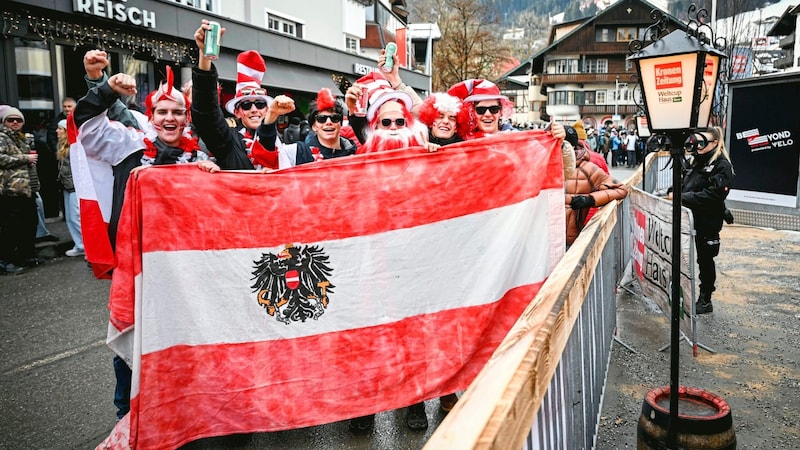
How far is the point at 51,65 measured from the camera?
39.8ft

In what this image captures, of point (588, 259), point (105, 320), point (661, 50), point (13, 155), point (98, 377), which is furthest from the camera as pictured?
point (13, 155)

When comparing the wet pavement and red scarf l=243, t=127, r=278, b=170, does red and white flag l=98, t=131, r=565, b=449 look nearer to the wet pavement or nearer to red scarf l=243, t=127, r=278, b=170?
the wet pavement

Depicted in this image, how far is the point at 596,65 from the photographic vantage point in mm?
Result: 69250

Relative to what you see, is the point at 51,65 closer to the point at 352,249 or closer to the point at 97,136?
the point at 97,136

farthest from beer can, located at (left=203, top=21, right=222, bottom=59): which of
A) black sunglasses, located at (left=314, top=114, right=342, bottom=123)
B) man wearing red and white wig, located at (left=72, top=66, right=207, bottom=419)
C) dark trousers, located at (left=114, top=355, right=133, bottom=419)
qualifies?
dark trousers, located at (left=114, top=355, right=133, bottom=419)

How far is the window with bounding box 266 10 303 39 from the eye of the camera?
812 inches

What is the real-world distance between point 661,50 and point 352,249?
2109 mm

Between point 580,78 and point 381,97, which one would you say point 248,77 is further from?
point 580,78

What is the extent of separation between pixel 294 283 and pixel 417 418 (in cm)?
124

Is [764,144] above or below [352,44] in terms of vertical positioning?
below

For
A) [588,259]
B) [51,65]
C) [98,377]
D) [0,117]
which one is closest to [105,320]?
[98,377]

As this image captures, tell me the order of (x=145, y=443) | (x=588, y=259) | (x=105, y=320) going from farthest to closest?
1. (x=105, y=320)
2. (x=145, y=443)
3. (x=588, y=259)

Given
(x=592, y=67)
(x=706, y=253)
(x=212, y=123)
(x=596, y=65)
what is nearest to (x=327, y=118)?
(x=212, y=123)

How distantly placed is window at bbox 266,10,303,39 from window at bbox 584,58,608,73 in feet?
176
